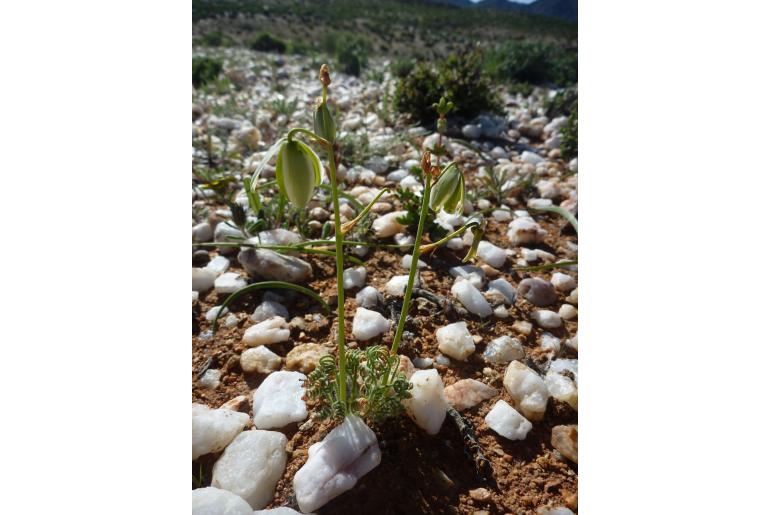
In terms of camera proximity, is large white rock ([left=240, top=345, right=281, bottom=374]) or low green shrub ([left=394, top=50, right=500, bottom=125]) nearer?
large white rock ([left=240, top=345, right=281, bottom=374])

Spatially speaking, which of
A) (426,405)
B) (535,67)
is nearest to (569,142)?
(426,405)

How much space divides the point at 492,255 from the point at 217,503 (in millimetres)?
1289

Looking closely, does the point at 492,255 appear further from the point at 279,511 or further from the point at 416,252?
the point at 279,511

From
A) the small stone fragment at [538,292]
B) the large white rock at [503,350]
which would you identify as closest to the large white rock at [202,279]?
the large white rock at [503,350]

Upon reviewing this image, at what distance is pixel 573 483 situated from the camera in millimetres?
1045

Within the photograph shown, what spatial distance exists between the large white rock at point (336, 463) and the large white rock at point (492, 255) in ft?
3.29

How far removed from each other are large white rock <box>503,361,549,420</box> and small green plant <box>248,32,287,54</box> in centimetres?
886

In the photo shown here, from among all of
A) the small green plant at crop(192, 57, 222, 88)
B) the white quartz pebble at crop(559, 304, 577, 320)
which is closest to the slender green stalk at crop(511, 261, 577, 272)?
the white quartz pebble at crop(559, 304, 577, 320)

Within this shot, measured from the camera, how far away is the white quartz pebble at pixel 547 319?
5.04 feet

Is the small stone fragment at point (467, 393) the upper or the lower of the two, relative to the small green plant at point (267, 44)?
lower

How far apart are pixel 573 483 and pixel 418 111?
9.33 feet

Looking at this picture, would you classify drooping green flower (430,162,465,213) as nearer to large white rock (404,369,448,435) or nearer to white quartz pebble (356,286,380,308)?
large white rock (404,369,448,435)

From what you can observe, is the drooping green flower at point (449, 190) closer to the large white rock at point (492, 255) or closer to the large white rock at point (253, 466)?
the large white rock at point (253, 466)

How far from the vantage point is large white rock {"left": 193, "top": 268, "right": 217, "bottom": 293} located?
1653 millimetres
